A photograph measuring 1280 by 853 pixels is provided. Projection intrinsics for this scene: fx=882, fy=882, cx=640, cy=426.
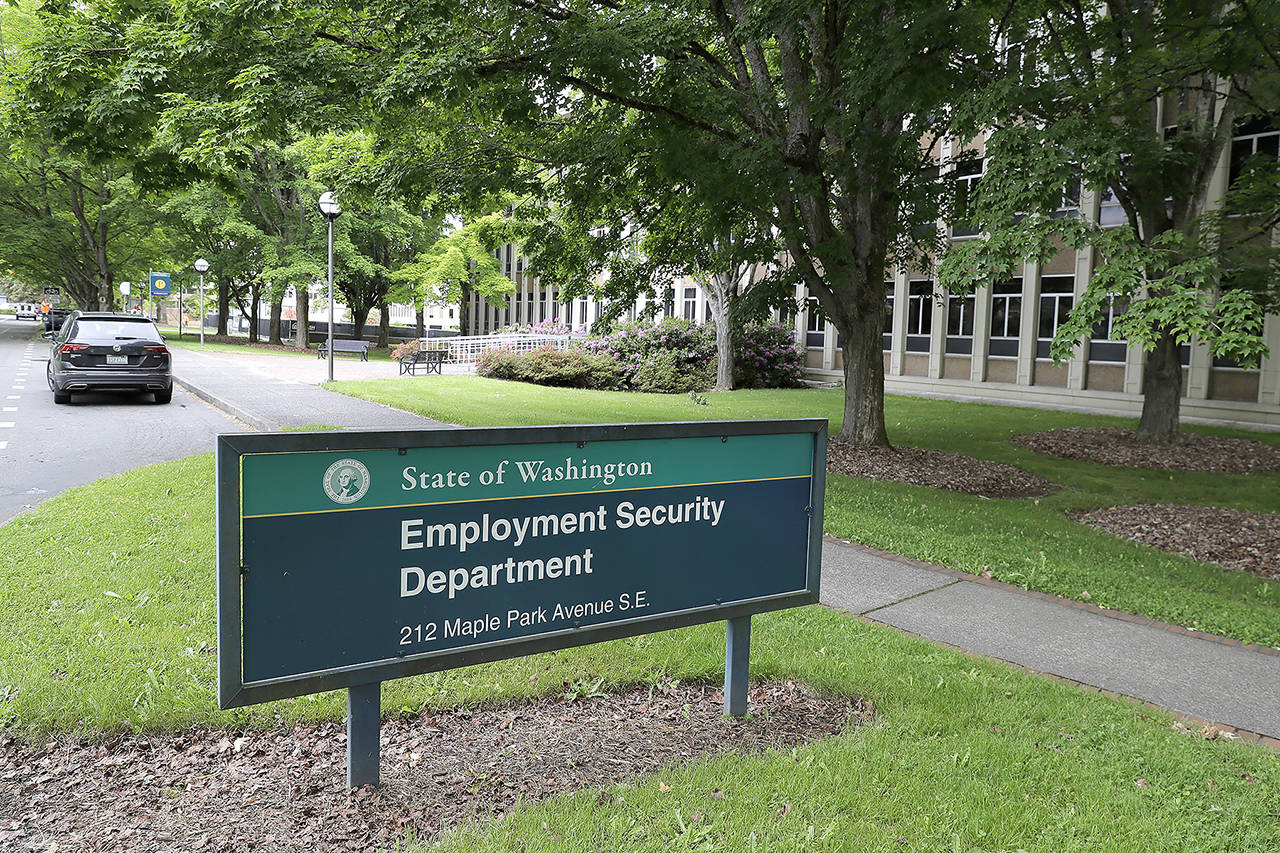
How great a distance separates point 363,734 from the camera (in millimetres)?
3082

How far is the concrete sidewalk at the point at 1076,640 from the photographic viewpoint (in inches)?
173

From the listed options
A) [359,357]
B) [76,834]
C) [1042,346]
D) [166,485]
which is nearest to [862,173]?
[166,485]

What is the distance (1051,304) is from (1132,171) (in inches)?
507

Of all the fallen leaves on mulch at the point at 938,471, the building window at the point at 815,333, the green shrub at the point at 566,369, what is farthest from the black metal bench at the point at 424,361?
the fallen leaves on mulch at the point at 938,471

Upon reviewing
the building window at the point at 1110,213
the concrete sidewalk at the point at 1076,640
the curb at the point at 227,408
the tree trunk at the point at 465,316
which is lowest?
the concrete sidewalk at the point at 1076,640

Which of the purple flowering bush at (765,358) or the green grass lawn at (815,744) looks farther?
the purple flowering bush at (765,358)

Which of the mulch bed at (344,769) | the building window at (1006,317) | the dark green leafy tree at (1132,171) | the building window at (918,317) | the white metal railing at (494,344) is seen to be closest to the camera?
the mulch bed at (344,769)

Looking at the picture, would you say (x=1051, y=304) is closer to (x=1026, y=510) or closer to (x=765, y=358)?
(x=765, y=358)

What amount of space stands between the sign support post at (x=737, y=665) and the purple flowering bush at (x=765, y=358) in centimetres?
2340

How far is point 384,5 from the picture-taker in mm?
9703

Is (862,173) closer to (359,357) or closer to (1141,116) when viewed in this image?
(1141,116)

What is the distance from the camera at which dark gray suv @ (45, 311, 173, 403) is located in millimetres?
16375

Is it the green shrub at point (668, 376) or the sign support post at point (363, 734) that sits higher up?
the green shrub at point (668, 376)

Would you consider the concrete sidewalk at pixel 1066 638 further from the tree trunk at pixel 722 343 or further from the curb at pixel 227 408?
the tree trunk at pixel 722 343
